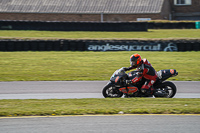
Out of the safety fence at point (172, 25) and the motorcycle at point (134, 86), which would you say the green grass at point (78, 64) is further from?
the safety fence at point (172, 25)

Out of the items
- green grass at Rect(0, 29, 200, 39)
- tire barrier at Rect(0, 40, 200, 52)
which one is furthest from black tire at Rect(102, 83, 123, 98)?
green grass at Rect(0, 29, 200, 39)

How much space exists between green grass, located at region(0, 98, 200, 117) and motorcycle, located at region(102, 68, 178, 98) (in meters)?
0.77

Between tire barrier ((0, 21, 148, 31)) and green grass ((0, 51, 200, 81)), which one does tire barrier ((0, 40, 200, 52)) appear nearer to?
green grass ((0, 51, 200, 81))

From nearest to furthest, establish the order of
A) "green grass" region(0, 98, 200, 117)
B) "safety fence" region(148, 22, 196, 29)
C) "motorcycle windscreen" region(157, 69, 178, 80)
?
"green grass" region(0, 98, 200, 117) → "motorcycle windscreen" region(157, 69, 178, 80) → "safety fence" region(148, 22, 196, 29)

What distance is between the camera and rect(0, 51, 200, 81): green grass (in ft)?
47.2

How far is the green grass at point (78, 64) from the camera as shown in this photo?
47.2 ft

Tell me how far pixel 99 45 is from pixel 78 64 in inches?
185

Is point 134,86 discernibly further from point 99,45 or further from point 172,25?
point 172,25

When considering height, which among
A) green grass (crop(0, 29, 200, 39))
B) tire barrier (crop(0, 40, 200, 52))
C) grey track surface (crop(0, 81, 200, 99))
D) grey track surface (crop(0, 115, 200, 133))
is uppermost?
green grass (crop(0, 29, 200, 39))

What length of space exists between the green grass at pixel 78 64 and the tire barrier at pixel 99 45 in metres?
0.54

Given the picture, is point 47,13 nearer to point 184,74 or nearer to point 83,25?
point 83,25

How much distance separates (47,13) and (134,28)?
15.5 metres

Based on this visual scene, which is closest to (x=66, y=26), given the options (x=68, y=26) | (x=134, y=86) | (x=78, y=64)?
(x=68, y=26)

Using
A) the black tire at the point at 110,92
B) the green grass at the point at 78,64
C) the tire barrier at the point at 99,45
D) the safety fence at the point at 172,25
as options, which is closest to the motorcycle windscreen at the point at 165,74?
the black tire at the point at 110,92
